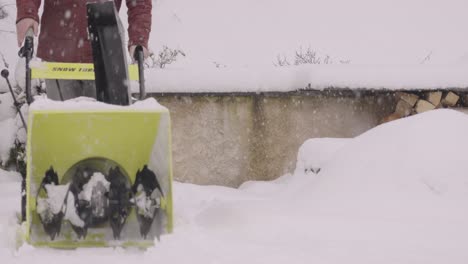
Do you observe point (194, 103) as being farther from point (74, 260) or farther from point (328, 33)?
point (328, 33)

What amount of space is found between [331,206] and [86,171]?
1.27 m

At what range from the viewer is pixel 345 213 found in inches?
109

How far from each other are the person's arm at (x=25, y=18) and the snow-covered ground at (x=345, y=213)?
3.12 ft

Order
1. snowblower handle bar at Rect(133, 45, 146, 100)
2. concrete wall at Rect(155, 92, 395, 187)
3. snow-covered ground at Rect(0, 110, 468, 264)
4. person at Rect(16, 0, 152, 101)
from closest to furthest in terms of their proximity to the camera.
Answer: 1. snow-covered ground at Rect(0, 110, 468, 264)
2. snowblower handle bar at Rect(133, 45, 146, 100)
3. person at Rect(16, 0, 152, 101)
4. concrete wall at Rect(155, 92, 395, 187)

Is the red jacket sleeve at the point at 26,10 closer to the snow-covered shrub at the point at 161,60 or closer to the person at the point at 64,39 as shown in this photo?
the person at the point at 64,39

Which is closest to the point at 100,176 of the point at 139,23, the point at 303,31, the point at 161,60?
the point at 139,23

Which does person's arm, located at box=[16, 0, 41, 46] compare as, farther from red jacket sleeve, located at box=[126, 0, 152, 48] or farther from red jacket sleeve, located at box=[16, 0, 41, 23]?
red jacket sleeve, located at box=[126, 0, 152, 48]

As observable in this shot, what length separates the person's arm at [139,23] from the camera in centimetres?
318

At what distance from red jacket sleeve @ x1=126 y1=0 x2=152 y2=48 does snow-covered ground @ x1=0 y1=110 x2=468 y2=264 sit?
3.30 ft

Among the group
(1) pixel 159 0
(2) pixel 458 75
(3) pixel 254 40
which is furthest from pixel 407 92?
(1) pixel 159 0

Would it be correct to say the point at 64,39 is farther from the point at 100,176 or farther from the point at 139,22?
the point at 100,176

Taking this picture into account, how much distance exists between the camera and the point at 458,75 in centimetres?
412

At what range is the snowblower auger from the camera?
7.52ft

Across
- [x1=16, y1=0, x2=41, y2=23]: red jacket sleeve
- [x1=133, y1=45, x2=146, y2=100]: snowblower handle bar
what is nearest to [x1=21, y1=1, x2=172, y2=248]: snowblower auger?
[x1=133, y1=45, x2=146, y2=100]: snowblower handle bar
